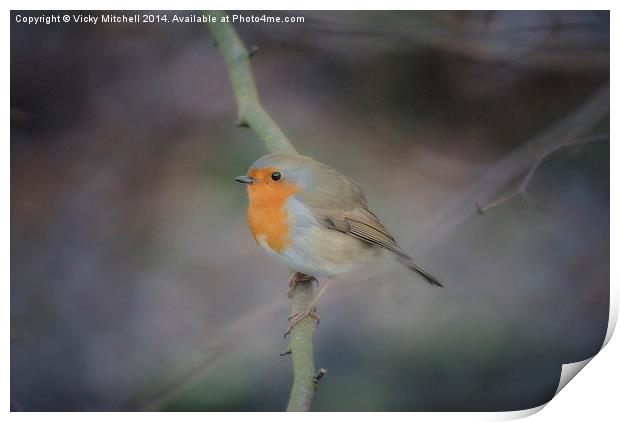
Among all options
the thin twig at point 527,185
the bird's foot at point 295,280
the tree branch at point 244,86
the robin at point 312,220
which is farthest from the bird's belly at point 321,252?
the thin twig at point 527,185

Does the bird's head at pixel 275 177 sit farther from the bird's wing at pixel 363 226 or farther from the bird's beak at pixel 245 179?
the bird's wing at pixel 363 226

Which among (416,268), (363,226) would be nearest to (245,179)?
(363,226)

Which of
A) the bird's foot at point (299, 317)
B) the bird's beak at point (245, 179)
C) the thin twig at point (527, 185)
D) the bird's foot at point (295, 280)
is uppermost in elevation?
the thin twig at point (527, 185)

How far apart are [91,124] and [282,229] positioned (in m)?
0.52

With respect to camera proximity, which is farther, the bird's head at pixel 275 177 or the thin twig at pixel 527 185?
the thin twig at pixel 527 185

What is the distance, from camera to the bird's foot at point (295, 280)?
180cm

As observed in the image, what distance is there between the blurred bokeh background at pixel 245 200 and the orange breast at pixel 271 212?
0.11 metres

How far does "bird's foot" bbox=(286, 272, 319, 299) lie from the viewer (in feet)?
5.90

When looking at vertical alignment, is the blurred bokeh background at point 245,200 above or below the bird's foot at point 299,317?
above

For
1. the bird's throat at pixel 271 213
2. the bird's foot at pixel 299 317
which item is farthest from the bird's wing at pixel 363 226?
the bird's foot at pixel 299 317

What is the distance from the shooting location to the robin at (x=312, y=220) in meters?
1.66

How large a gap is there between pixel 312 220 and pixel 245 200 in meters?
0.19

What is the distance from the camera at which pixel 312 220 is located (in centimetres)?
170
